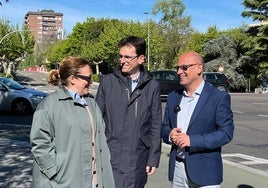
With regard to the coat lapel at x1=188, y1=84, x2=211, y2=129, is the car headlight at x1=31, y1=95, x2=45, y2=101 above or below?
below

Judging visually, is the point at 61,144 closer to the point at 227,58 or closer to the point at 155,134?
the point at 155,134

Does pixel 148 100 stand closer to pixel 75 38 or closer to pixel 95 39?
pixel 95 39

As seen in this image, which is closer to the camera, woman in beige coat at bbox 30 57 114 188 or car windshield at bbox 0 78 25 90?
woman in beige coat at bbox 30 57 114 188

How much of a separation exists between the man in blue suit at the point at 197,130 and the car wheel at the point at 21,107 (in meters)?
15.0

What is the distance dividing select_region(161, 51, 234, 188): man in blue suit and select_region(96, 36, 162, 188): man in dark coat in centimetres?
28

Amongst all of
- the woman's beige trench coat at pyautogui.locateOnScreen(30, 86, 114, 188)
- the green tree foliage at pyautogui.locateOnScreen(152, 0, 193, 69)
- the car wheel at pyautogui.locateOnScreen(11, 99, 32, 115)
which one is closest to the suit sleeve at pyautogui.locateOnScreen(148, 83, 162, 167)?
the woman's beige trench coat at pyautogui.locateOnScreen(30, 86, 114, 188)

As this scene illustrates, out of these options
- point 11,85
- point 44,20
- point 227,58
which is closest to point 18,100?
point 11,85

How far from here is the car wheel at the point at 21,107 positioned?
17.9m

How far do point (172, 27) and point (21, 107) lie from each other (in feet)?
177

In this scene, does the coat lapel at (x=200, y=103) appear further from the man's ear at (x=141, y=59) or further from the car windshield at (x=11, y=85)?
the car windshield at (x=11, y=85)

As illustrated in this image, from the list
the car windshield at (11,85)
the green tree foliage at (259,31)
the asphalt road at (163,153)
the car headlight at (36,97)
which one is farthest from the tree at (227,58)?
the car headlight at (36,97)

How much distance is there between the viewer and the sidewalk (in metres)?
6.85

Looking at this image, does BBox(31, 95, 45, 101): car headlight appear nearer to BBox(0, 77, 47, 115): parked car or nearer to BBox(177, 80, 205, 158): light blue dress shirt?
BBox(0, 77, 47, 115): parked car

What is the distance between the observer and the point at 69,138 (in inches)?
123
